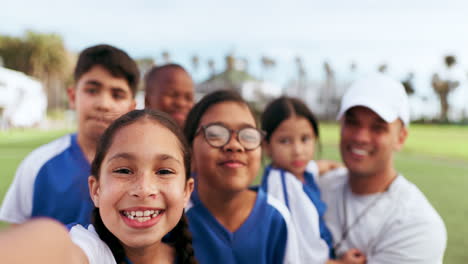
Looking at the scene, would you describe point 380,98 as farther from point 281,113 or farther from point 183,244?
point 183,244

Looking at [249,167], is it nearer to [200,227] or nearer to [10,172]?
[200,227]

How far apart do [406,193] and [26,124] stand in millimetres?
33774

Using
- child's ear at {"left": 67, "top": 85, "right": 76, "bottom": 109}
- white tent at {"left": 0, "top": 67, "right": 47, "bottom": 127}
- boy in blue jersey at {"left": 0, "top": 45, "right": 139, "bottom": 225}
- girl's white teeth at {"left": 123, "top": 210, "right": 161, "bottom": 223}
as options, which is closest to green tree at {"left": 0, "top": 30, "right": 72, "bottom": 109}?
white tent at {"left": 0, "top": 67, "right": 47, "bottom": 127}

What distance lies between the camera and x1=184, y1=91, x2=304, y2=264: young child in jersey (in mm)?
2107

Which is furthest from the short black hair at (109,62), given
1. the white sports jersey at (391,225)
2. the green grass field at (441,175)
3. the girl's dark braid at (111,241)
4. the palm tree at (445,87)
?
the palm tree at (445,87)

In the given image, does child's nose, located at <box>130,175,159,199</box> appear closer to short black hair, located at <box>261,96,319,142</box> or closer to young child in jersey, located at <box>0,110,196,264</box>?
young child in jersey, located at <box>0,110,196,264</box>

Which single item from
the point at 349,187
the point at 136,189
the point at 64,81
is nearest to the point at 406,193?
the point at 349,187

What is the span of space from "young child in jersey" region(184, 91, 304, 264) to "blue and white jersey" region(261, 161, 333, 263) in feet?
1.06

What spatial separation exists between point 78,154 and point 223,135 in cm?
123

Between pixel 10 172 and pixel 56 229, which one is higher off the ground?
pixel 56 229

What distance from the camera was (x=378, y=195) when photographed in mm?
2896

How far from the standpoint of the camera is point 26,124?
1220 inches

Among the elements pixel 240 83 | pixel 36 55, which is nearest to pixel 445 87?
pixel 240 83

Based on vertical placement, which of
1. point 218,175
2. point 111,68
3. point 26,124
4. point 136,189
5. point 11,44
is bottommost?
point 26,124
